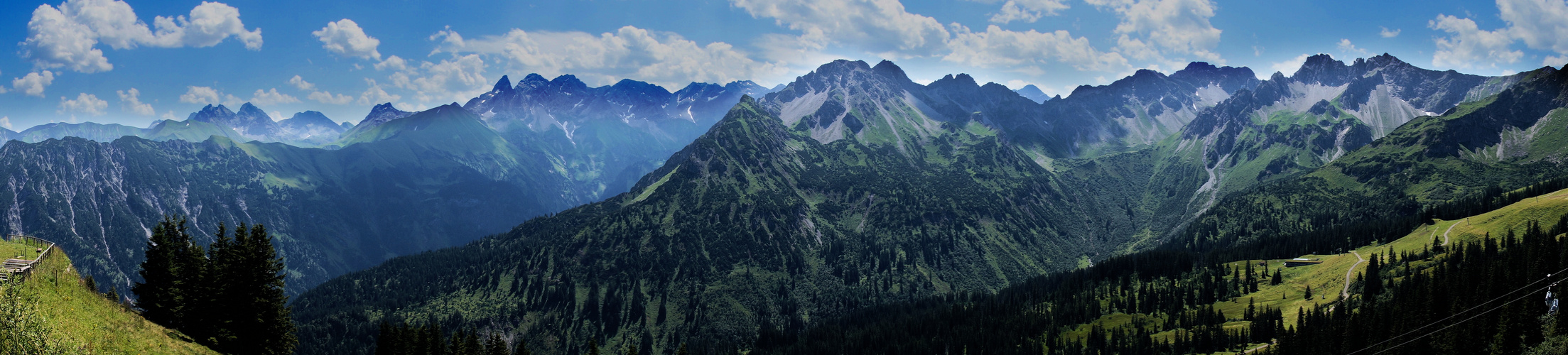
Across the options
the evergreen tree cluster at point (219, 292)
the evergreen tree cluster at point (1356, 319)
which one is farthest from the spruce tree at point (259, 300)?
the evergreen tree cluster at point (1356, 319)

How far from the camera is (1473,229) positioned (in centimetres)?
19762

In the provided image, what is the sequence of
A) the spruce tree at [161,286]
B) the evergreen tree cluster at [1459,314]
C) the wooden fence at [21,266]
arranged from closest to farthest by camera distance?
the wooden fence at [21,266] < the spruce tree at [161,286] < the evergreen tree cluster at [1459,314]

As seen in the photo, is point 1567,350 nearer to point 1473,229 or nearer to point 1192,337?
point 1192,337

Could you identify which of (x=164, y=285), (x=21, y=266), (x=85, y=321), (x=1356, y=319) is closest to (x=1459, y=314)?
(x=1356, y=319)

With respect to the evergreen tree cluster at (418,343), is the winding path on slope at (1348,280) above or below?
below

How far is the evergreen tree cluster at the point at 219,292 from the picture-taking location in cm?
6162

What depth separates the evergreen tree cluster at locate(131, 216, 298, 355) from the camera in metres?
61.6

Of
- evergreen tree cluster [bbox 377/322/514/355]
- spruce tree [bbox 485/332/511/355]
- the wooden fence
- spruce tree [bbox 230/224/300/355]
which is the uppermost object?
the wooden fence

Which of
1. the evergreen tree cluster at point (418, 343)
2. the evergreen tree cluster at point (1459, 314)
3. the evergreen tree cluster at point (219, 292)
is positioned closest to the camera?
the evergreen tree cluster at point (219, 292)

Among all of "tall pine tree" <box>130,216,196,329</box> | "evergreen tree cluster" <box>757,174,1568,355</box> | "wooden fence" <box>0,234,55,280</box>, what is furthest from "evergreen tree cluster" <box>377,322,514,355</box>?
"evergreen tree cluster" <box>757,174,1568,355</box>

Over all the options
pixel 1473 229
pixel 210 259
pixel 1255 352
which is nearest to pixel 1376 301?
pixel 1255 352

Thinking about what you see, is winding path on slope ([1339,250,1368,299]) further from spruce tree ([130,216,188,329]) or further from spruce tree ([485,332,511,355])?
spruce tree ([130,216,188,329])

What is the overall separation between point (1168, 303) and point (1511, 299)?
91.7 metres

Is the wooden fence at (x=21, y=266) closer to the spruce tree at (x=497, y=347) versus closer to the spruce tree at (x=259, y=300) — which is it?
the spruce tree at (x=259, y=300)
